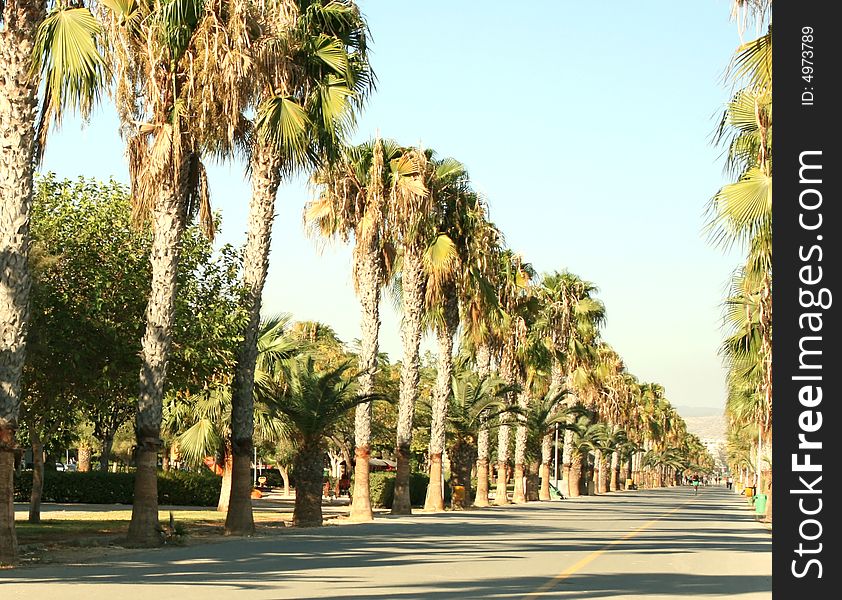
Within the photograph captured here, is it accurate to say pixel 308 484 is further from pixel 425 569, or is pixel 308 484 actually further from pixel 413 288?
pixel 425 569

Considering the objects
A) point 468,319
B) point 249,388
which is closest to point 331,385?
point 249,388

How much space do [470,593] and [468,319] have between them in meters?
31.4

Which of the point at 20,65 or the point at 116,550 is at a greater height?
the point at 20,65

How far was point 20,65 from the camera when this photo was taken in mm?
20250

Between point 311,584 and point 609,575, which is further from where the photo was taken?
point 609,575

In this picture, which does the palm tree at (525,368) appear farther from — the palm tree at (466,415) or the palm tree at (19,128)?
the palm tree at (19,128)

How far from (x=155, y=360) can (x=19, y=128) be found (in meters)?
5.72

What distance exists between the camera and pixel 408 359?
4184 centimetres

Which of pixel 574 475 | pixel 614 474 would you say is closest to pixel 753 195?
pixel 574 475

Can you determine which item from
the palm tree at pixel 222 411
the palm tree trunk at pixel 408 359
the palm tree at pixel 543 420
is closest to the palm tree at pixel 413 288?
the palm tree trunk at pixel 408 359

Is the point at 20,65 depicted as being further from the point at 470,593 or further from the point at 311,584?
the point at 470,593

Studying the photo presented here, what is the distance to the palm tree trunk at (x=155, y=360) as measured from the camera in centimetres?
2377

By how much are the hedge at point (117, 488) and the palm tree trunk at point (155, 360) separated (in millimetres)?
24484

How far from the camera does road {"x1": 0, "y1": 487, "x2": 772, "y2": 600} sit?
15.3 m
